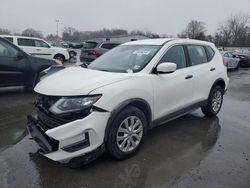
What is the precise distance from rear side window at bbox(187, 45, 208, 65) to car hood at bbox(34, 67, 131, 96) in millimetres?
1788

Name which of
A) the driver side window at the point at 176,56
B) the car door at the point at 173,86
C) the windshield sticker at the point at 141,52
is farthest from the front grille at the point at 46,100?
the driver side window at the point at 176,56

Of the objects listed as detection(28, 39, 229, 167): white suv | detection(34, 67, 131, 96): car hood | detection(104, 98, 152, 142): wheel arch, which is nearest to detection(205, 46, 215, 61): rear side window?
detection(28, 39, 229, 167): white suv

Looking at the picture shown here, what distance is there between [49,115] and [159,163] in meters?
1.65

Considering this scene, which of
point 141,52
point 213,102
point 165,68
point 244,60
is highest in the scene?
point 141,52

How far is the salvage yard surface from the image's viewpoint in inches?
125

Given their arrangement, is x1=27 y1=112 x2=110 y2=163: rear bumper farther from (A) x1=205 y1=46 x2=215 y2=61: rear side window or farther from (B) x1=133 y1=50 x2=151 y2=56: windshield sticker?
(A) x1=205 y1=46 x2=215 y2=61: rear side window

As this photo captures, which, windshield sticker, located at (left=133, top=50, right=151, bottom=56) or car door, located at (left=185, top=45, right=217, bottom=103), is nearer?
windshield sticker, located at (left=133, top=50, right=151, bottom=56)

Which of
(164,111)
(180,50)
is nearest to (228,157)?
(164,111)

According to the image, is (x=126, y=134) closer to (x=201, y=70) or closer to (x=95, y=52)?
(x=201, y=70)

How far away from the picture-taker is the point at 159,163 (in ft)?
12.0

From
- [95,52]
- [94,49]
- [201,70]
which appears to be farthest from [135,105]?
[94,49]

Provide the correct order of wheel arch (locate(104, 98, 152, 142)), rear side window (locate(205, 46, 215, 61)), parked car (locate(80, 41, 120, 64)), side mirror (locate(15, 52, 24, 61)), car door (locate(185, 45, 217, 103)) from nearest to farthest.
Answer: wheel arch (locate(104, 98, 152, 142))
car door (locate(185, 45, 217, 103))
rear side window (locate(205, 46, 215, 61))
side mirror (locate(15, 52, 24, 61))
parked car (locate(80, 41, 120, 64))

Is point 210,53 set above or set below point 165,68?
above

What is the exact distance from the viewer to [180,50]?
4.76 metres
